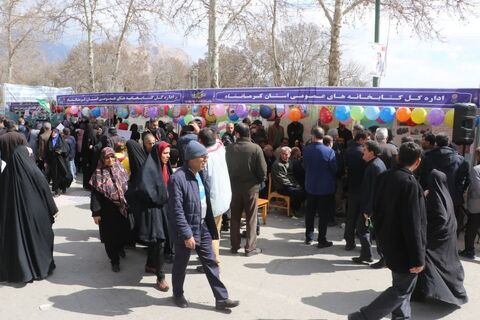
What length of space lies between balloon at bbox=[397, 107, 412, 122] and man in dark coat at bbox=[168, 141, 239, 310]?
5487mm

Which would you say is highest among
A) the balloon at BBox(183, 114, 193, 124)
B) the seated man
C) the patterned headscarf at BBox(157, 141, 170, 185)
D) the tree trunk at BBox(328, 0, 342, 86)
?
the tree trunk at BBox(328, 0, 342, 86)

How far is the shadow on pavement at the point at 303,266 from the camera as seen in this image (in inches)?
213

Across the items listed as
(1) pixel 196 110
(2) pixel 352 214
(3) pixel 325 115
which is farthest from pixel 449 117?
(1) pixel 196 110

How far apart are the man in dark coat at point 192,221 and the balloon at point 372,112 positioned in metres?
5.45

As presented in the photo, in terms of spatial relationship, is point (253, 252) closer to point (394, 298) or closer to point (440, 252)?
point (440, 252)

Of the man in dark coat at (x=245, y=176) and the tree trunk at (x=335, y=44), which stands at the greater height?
the tree trunk at (x=335, y=44)

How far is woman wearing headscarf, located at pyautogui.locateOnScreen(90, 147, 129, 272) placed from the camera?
509cm

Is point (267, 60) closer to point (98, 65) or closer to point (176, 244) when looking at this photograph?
point (98, 65)

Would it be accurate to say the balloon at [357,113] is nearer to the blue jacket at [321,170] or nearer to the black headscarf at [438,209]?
the blue jacket at [321,170]

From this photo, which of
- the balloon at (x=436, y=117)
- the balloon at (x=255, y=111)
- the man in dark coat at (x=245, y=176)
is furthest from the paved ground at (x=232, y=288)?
the balloon at (x=255, y=111)

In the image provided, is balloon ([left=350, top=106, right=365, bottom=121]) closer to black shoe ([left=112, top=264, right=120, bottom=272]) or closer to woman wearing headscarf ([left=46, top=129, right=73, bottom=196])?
black shoe ([left=112, top=264, right=120, bottom=272])

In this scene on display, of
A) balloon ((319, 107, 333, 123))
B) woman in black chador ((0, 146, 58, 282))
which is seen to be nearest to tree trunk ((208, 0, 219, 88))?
balloon ((319, 107, 333, 123))

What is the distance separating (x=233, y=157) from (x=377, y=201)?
102 inches

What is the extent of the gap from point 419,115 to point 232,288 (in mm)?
5372
